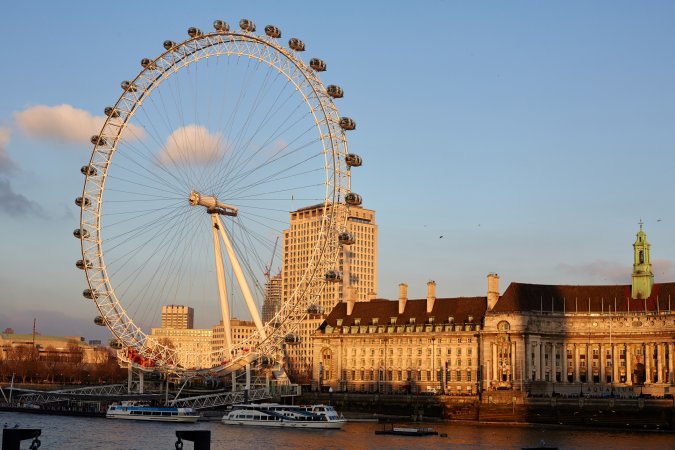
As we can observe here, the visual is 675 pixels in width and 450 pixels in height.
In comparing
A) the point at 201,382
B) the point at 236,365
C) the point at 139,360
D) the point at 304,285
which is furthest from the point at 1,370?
the point at 304,285

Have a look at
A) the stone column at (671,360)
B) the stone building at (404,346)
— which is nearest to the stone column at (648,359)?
the stone column at (671,360)

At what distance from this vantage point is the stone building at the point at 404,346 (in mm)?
128000

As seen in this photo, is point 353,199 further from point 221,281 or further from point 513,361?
point 513,361

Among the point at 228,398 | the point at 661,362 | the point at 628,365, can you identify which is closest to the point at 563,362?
the point at 628,365

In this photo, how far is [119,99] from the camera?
89.8 metres

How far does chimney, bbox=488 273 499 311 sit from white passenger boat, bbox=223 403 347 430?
38505mm

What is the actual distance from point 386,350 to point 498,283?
18.4 m

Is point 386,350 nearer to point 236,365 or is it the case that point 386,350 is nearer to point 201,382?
point 201,382

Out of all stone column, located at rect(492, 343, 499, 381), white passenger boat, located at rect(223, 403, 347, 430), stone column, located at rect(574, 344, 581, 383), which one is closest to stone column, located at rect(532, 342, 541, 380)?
stone column, located at rect(492, 343, 499, 381)

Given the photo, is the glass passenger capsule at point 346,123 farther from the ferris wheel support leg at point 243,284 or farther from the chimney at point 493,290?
the chimney at point 493,290

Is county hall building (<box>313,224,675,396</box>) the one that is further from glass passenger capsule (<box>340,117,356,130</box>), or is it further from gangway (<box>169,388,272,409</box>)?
glass passenger capsule (<box>340,117,356,130</box>)

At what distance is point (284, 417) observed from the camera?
92625 millimetres

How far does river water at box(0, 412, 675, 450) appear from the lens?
71812mm

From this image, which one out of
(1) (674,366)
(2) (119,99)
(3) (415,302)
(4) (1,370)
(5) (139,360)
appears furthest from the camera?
(4) (1,370)
